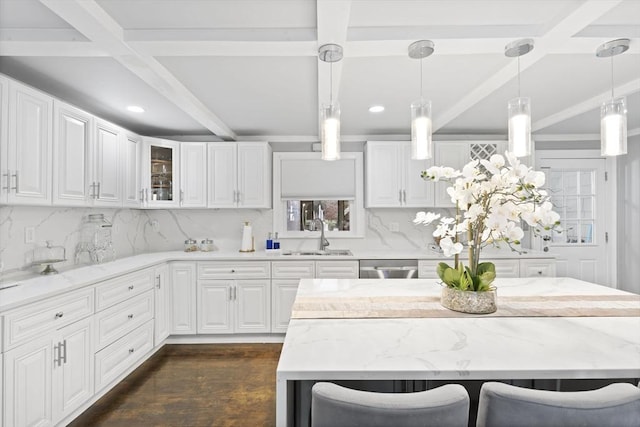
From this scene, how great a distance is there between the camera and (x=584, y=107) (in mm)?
3258

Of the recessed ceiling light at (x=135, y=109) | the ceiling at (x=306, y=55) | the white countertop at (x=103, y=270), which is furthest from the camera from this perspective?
the recessed ceiling light at (x=135, y=109)

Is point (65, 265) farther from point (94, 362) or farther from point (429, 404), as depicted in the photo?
point (429, 404)

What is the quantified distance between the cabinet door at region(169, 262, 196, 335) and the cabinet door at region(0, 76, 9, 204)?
176 cm

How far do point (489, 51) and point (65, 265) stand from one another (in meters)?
3.57

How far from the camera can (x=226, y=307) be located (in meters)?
3.68

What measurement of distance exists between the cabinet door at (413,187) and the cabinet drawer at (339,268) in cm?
99

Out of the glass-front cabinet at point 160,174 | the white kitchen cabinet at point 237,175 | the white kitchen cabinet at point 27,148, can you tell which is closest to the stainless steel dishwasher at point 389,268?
the white kitchen cabinet at point 237,175

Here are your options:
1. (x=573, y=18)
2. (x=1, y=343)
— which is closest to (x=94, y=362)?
(x=1, y=343)

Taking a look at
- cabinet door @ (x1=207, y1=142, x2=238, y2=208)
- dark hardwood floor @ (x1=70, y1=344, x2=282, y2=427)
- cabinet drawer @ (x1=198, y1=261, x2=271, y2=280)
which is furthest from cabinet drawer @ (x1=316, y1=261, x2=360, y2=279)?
cabinet door @ (x1=207, y1=142, x2=238, y2=208)

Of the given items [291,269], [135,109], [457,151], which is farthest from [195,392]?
[457,151]

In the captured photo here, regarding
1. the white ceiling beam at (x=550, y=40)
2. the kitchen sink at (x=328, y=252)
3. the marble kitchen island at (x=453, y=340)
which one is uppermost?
the white ceiling beam at (x=550, y=40)

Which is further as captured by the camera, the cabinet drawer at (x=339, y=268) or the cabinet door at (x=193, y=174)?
the cabinet door at (x=193, y=174)

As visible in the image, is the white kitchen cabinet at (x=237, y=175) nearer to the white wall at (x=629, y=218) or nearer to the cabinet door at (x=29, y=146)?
the cabinet door at (x=29, y=146)

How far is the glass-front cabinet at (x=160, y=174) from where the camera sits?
3.78 m
